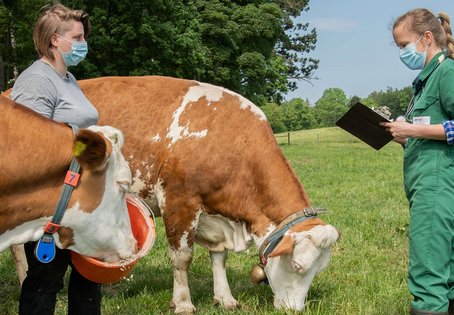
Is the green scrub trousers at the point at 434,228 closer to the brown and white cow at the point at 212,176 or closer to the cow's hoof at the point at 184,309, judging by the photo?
the brown and white cow at the point at 212,176

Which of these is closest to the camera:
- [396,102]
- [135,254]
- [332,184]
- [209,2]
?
[135,254]

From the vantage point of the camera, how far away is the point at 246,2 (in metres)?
34.2

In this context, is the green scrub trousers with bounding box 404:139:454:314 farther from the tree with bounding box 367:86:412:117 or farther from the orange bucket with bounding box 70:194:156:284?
the tree with bounding box 367:86:412:117

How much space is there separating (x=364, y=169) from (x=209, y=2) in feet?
56.1

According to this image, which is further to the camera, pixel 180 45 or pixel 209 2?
pixel 209 2

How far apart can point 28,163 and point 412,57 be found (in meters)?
2.66

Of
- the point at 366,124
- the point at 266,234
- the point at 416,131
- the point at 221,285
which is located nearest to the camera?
the point at 416,131

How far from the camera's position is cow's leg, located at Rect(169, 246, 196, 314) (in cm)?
527

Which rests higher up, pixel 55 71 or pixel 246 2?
pixel 246 2

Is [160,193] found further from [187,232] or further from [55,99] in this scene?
[55,99]

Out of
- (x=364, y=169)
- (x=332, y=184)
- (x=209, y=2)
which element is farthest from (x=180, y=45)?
(x=332, y=184)

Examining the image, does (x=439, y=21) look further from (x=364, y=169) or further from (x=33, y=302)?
(x=364, y=169)

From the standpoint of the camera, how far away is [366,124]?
Answer: 14.6 ft

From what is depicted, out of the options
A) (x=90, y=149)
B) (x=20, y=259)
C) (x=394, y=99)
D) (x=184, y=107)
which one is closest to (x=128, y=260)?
(x=90, y=149)
